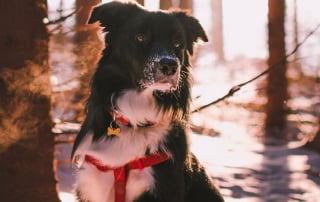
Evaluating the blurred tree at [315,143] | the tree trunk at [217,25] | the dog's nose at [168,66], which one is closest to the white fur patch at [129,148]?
the dog's nose at [168,66]

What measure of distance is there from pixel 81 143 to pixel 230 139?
10146 mm

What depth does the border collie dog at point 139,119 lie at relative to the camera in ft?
10.6

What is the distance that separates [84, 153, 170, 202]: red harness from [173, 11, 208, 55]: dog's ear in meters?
1.06

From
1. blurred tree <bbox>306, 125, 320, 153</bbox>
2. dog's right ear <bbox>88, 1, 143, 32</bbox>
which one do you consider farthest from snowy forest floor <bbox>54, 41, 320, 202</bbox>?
dog's right ear <bbox>88, 1, 143, 32</bbox>

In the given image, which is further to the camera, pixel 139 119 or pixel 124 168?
pixel 139 119

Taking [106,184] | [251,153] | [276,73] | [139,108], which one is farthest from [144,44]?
[276,73]

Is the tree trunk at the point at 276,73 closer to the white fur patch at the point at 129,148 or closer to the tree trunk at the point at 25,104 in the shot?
the tree trunk at the point at 25,104

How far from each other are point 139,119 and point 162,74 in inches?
16.0

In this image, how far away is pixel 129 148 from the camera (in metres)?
3.28

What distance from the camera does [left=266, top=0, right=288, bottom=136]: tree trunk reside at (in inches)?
509

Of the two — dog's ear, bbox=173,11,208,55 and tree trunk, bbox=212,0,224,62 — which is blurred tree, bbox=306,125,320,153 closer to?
dog's ear, bbox=173,11,208,55

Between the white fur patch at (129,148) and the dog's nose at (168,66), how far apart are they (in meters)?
0.30

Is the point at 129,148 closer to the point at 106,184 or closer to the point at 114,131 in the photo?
the point at 114,131

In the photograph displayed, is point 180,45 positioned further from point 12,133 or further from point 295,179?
point 295,179
